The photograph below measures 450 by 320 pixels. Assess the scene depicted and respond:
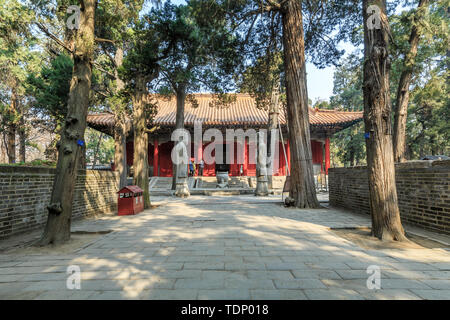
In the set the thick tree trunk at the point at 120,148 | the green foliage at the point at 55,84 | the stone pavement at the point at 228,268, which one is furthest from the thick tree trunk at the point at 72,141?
the green foliage at the point at 55,84

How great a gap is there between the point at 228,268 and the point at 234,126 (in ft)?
44.1

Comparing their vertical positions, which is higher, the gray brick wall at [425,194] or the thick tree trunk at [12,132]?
the thick tree trunk at [12,132]

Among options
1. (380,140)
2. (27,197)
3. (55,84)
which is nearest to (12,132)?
(55,84)

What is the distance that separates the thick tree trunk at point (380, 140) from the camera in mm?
3273

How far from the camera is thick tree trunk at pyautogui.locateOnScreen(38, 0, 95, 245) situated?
324 cm

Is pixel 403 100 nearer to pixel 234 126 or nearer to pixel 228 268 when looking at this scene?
pixel 234 126

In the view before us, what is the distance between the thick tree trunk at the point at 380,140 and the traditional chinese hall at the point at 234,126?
11.1m

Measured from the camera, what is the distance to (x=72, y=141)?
3.43m

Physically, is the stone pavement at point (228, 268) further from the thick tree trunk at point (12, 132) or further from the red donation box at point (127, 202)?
the thick tree trunk at point (12, 132)

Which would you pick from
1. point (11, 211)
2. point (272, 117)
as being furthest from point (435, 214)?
point (272, 117)

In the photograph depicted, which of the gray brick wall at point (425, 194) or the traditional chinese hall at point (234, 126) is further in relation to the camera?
the traditional chinese hall at point (234, 126)

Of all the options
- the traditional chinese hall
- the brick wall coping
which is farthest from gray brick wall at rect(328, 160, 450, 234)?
the traditional chinese hall

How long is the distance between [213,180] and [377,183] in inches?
482

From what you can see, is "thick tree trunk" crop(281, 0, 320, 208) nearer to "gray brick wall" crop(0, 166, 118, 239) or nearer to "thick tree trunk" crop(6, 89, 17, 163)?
"gray brick wall" crop(0, 166, 118, 239)
